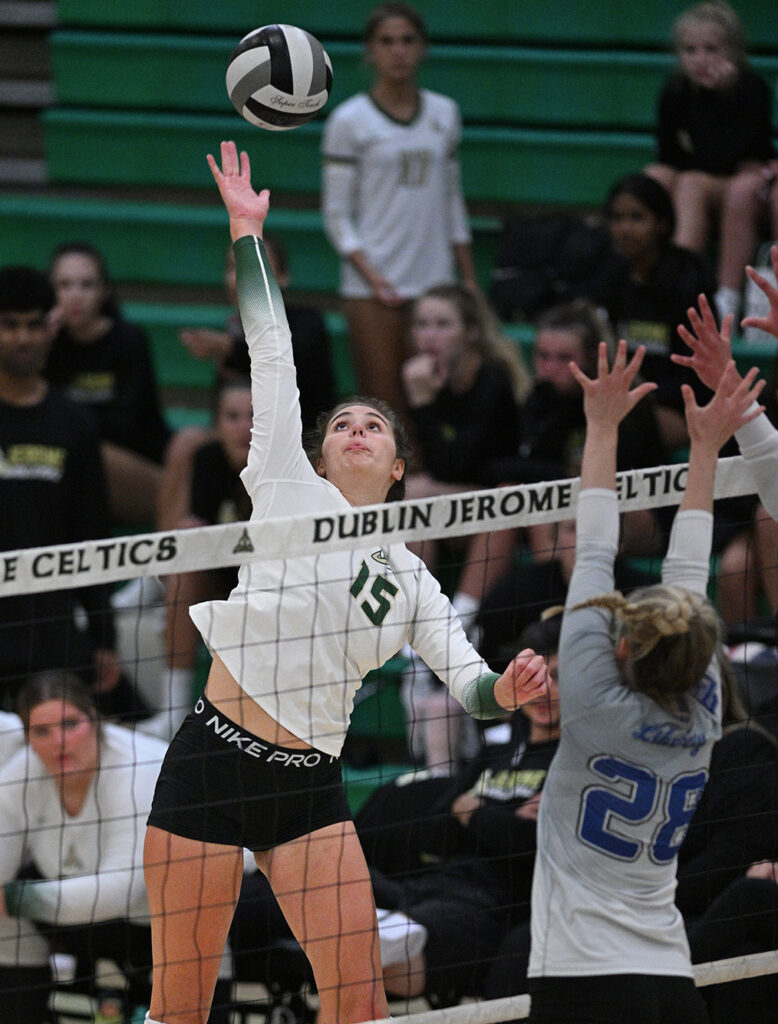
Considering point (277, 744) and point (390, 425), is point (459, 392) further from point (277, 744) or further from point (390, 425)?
point (277, 744)

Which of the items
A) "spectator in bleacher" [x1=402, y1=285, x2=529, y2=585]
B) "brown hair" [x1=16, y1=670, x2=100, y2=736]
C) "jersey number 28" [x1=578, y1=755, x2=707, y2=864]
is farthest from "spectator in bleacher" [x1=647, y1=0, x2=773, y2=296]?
"jersey number 28" [x1=578, y1=755, x2=707, y2=864]

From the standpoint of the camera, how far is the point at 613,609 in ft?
11.6

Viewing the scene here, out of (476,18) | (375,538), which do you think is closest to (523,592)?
(375,538)

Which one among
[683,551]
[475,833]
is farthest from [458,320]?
[683,551]

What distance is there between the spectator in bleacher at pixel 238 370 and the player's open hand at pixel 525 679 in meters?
3.86

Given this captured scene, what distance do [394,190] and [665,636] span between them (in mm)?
5641

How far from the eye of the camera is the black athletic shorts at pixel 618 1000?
349 cm

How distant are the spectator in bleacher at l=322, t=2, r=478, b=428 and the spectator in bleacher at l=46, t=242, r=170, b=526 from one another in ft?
3.97

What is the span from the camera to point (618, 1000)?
350cm

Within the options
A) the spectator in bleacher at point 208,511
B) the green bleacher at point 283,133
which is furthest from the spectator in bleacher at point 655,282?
the green bleacher at point 283,133

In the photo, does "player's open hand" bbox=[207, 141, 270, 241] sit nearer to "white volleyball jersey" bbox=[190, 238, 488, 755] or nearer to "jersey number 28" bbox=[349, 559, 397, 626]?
"white volleyball jersey" bbox=[190, 238, 488, 755]

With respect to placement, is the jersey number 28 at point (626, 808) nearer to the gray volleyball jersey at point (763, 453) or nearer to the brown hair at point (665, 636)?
Result: the brown hair at point (665, 636)

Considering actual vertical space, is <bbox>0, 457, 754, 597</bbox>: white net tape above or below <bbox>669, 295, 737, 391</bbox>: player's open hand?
below

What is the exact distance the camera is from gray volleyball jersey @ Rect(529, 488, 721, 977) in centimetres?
353
